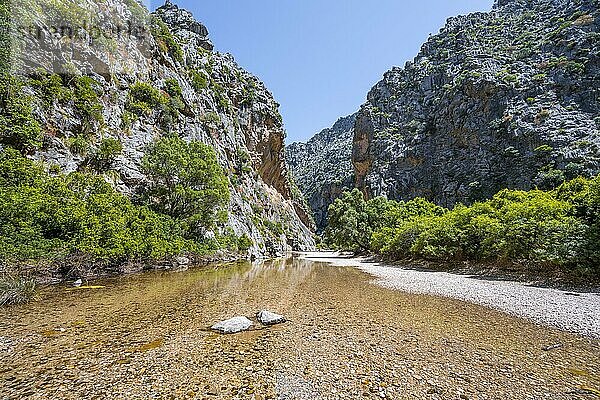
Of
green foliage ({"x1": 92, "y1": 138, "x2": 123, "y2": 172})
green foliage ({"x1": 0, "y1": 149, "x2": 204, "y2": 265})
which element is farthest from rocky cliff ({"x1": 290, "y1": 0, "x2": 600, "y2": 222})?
green foliage ({"x1": 92, "y1": 138, "x2": 123, "y2": 172})

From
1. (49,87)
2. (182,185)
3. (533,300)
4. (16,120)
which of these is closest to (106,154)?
(49,87)

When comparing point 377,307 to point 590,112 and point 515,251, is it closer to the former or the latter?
point 515,251

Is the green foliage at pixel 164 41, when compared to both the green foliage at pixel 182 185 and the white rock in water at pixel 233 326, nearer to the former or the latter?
the green foliage at pixel 182 185

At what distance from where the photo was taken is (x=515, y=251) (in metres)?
18.8

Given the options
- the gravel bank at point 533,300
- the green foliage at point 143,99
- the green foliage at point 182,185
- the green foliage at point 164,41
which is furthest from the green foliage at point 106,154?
the gravel bank at point 533,300

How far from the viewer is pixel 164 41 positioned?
47719mm

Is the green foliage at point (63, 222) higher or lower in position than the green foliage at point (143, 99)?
lower

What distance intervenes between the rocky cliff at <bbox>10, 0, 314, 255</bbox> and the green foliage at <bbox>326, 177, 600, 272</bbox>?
24.2 m

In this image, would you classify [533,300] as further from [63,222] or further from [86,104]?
[86,104]

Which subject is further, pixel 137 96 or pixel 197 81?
pixel 197 81

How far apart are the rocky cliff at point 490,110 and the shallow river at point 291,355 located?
51.3 m

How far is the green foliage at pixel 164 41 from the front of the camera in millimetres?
45875

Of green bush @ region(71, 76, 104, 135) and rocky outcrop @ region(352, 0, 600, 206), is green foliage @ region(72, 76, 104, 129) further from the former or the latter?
rocky outcrop @ region(352, 0, 600, 206)

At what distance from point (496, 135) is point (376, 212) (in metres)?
29.7
